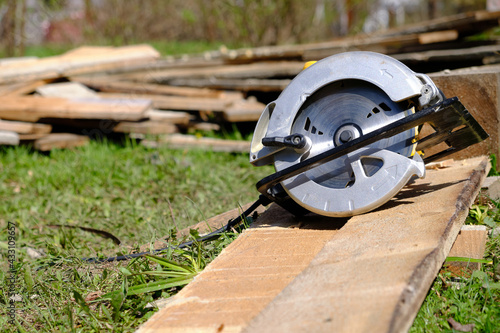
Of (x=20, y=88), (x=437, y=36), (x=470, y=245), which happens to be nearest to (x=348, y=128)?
(x=470, y=245)

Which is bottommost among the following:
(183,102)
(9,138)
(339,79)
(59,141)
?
(59,141)

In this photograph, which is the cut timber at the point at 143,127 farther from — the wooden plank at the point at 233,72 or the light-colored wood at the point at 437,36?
the light-colored wood at the point at 437,36

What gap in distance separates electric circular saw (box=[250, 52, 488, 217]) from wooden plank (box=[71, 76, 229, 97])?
4085mm

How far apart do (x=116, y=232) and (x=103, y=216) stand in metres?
0.39

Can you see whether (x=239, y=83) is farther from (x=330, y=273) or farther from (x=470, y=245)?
(x=330, y=273)

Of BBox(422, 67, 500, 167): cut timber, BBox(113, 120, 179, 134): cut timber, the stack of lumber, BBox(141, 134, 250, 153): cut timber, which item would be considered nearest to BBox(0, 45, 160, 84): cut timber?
the stack of lumber

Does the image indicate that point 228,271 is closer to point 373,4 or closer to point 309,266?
point 309,266

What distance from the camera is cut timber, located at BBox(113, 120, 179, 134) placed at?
5.73 metres

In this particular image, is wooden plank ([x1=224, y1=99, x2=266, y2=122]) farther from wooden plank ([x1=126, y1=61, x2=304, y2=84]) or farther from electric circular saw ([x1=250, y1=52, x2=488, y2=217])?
electric circular saw ([x1=250, y1=52, x2=488, y2=217])

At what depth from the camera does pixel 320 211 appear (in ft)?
7.66

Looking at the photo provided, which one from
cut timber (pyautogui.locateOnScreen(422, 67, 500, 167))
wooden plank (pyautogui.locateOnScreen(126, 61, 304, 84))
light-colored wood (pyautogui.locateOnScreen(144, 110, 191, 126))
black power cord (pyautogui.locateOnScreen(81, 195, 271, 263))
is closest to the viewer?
black power cord (pyautogui.locateOnScreen(81, 195, 271, 263))

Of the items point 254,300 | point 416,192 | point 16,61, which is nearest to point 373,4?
point 16,61

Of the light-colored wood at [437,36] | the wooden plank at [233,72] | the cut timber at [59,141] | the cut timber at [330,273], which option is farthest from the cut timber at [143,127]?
the cut timber at [330,273]

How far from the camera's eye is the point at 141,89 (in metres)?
6.66
